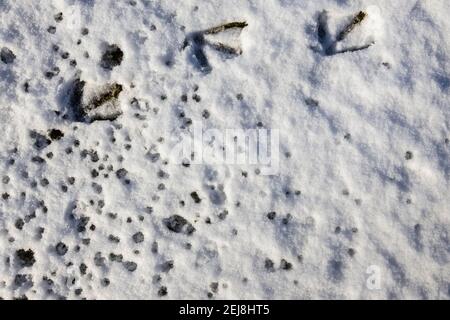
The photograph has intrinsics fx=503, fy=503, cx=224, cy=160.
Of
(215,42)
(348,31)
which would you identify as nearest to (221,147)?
(215,42)

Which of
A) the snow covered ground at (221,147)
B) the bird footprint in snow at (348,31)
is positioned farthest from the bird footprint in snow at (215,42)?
the bird footprint in snow at (348,31)

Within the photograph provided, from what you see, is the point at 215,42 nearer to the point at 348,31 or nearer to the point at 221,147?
the point at 221,147

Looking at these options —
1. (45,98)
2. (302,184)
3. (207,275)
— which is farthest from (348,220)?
(45,98)

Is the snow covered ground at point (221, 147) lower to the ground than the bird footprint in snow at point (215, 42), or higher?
lower

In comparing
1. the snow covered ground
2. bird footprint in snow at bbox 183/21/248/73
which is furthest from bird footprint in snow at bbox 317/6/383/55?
bird footprint in snow at bbox 183/21/248/73

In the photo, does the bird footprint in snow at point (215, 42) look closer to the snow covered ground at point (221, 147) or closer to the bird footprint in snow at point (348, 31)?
the snow covered ground at point (221, 147)

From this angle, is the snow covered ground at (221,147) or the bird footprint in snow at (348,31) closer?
the snow covered ground at (221,147)

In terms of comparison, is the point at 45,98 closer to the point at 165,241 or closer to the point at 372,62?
the point at 165,241

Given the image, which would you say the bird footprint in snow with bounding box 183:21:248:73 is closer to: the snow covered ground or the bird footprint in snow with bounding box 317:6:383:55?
the snow covered ground

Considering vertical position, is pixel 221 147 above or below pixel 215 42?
below
